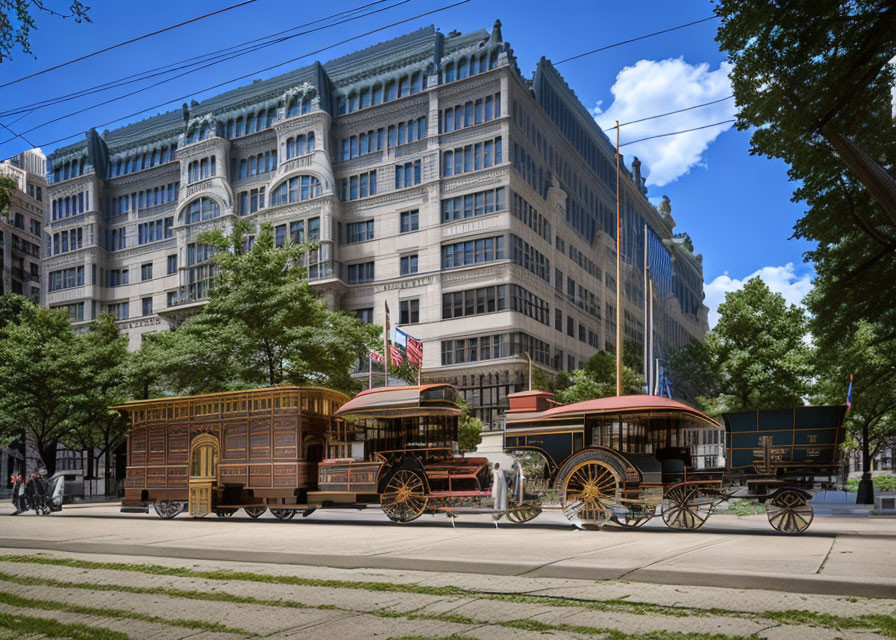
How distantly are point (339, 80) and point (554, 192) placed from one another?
1923 cm

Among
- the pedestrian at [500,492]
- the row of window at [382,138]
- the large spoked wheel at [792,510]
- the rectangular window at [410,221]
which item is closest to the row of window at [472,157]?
the row of window at [382,138]

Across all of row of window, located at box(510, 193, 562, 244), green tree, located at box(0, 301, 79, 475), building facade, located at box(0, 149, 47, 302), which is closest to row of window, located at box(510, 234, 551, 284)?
row of window, located at box(510, 193, 562, 244)

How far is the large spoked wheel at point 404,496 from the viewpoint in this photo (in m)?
24.1

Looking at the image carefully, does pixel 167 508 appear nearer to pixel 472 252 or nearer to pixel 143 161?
pixel 472 252

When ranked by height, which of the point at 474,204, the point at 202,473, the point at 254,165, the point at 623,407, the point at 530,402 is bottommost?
A: the point at 202,473

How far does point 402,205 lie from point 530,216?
→ 945 centimetres

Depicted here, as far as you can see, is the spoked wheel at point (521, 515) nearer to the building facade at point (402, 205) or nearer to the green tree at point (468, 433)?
the green tree at point (468, 433)

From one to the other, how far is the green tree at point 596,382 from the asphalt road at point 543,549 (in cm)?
2830

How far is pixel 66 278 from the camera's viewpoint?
268ft

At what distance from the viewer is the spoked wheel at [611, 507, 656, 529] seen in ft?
70.4

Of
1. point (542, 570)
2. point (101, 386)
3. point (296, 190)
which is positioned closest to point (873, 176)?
point (542, 570)

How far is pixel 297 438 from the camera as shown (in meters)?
25.9

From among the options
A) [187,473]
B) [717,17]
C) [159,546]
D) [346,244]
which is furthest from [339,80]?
[159,546]

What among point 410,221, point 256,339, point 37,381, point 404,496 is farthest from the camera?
point 410,221
